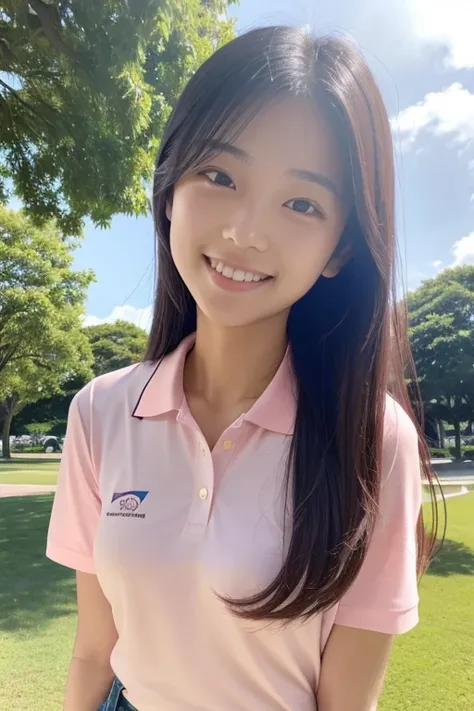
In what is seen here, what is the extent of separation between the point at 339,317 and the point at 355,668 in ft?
1.78

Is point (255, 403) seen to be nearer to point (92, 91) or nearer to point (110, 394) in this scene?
point (110, 394)

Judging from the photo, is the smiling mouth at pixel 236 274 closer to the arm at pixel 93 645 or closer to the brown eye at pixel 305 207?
the brown eye at pixel 305 207

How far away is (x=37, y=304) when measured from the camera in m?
12.6

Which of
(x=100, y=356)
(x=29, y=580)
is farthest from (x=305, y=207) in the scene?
(x=100, y=356)

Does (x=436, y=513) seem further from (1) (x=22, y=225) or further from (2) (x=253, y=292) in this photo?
(1) (x=22, y=225)

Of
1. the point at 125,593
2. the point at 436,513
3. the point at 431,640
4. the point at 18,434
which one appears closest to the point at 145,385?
the point at 125,593

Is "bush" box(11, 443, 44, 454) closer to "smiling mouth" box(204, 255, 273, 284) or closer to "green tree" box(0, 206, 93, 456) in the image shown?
"green tree" box(0, 206, 93, 456)

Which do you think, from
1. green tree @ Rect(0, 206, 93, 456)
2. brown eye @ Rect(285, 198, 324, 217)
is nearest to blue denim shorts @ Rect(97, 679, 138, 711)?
brown eye @ Rect(285, 198, 324, 217)

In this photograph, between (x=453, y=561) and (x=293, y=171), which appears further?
(x=453, y=561)

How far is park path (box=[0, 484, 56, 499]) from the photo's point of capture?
1084 centimetres

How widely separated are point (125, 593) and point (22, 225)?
13.5 metres

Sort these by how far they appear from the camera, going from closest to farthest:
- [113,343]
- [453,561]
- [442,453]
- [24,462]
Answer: [453,561]
[24,462]
[442,453]
[113,343]

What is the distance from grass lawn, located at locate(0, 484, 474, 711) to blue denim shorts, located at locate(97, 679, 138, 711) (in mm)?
2311

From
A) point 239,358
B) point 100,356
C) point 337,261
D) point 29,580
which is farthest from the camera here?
point 100,356
